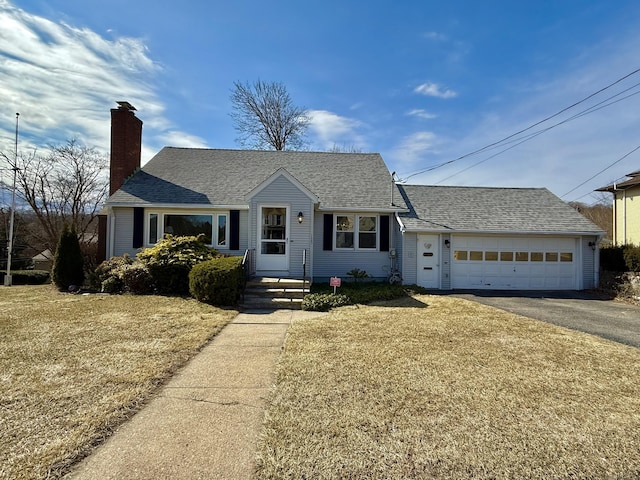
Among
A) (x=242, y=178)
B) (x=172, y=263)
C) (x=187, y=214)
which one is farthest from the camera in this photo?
(x=242, y=178)

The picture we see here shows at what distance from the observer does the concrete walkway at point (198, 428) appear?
102 inches

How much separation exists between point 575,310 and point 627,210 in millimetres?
11933

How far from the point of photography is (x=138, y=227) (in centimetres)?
1273

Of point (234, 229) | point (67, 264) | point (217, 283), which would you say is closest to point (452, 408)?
point (217, 283)

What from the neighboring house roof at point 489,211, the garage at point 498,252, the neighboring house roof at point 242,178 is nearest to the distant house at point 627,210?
the neighboring house roof at point 489,211

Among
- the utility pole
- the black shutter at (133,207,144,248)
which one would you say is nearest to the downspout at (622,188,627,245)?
the black shutter at (133,207,144,248)

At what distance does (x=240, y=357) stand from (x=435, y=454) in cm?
331

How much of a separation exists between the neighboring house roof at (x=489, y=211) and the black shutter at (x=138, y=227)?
983 centimetres

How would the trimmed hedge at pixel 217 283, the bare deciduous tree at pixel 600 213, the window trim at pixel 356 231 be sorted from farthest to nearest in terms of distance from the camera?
the bare deciduous tree at pixel 600 213 < the window trim at pixel 356 231 < the trimmed hedge at pixel 217 283

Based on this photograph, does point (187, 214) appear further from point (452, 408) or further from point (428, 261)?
point (452, 408)

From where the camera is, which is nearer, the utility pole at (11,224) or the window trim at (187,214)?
the window trim at (187,214)

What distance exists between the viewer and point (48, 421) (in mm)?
3238

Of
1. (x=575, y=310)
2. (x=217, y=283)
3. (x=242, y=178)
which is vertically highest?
(x=242, y=178)

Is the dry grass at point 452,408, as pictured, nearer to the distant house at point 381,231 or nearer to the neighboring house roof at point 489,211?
the distant house at point 381,231
